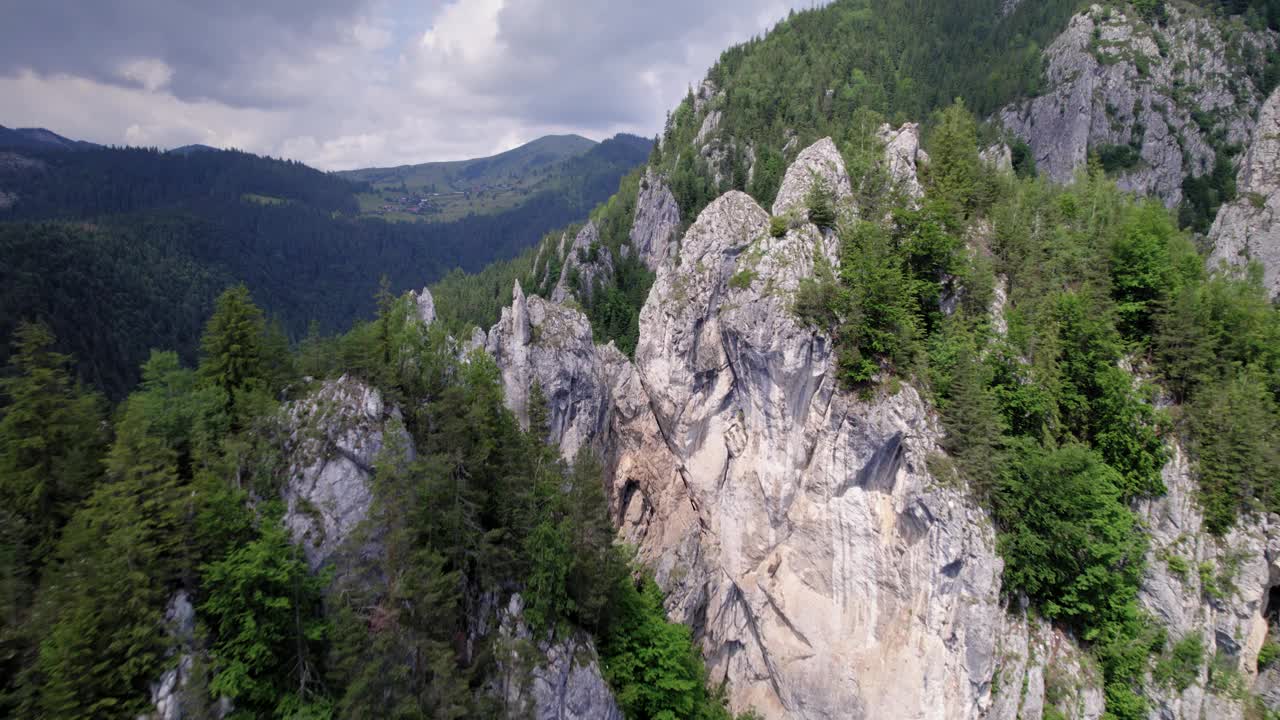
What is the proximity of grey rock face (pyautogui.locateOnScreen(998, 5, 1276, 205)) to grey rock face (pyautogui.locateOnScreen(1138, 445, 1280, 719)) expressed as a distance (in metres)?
60.0

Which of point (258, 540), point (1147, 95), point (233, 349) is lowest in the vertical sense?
point (258, 540)

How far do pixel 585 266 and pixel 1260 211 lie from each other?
2950 inches

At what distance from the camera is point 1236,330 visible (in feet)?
89.4

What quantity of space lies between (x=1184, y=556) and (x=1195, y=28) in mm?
79211

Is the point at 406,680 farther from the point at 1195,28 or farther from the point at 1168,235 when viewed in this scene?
the point at 1195,28

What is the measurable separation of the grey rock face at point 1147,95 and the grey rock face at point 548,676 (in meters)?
80.2

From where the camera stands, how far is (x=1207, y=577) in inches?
941

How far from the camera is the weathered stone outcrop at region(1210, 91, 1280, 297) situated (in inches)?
1764

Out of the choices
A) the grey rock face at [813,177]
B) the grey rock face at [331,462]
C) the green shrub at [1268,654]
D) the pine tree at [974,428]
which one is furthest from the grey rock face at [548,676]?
the green shrub at [1268,654]

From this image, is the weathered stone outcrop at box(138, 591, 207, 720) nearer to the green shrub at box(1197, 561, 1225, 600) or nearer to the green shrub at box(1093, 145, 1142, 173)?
the green shrub at box(1197, 561, 1225, 600)

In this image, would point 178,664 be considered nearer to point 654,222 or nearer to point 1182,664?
point 1182,664

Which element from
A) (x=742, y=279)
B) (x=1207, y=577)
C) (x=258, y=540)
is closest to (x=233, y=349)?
(x=258, y=540)

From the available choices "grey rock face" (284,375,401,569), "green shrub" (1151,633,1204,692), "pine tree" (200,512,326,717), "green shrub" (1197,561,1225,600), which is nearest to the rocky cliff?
"green shrub" (1197,561,1225,600)

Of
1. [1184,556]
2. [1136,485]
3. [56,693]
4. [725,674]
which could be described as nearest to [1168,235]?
[1136,485]
